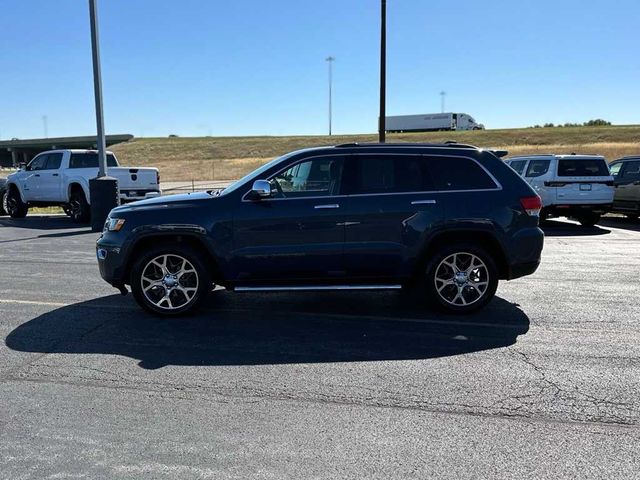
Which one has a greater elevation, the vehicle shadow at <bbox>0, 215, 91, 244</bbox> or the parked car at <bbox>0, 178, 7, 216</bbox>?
the parked car at <bbox>0, 178, 7, 216</bbox>

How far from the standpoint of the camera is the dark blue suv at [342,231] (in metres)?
5.95

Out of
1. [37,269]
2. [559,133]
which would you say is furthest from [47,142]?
[37,269]

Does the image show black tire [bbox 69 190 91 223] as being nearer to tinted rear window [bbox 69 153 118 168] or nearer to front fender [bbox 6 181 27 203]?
tinted rear window [bbox 69 153 118 168]

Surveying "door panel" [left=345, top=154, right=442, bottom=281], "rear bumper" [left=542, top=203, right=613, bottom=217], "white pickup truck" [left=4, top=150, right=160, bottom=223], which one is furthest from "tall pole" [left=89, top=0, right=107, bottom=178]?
"rear bumper" [left=542, top=203, right=613, bottom=217]

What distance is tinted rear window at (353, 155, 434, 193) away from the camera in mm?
6078

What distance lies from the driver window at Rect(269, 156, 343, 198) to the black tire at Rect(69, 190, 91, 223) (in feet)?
40.6

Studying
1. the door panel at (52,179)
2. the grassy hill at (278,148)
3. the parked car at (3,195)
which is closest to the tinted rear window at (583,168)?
the door panel at (52,179)

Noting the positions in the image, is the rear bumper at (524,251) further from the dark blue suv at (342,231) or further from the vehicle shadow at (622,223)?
the vehicle shadow at (622,223)

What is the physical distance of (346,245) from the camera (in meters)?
5.97

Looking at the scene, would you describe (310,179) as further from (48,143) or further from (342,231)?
(48,143)

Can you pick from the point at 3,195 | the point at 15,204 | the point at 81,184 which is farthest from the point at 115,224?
the point at 3,195

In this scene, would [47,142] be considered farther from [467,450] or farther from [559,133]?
[467,450]

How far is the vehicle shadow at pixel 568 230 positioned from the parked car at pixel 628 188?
3.88 ft

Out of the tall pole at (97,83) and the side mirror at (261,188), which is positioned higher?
the tall pole at (97,83)
